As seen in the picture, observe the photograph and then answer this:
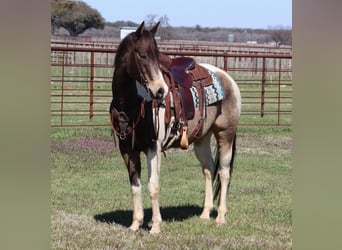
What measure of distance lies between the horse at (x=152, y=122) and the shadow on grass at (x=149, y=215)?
0.20 m

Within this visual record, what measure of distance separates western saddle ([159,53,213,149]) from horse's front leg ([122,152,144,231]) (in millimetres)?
400

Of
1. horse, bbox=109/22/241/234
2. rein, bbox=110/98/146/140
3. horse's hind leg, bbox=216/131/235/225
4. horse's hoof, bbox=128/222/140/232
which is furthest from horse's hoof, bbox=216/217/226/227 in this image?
rein, bbox=110/98/146/140

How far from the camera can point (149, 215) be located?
512cm

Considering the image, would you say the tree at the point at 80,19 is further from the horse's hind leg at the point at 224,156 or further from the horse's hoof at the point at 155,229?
the horse's hoof at the point at 155,229

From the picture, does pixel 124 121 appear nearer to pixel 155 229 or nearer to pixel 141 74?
pixel 141 74

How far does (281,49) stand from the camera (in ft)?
90.2

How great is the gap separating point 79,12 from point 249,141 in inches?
1432

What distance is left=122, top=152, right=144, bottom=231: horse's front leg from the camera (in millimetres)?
4336

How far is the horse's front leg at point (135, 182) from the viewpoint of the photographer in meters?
4.34

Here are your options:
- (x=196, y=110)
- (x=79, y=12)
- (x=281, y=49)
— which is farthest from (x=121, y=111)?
(x=79, y=12)

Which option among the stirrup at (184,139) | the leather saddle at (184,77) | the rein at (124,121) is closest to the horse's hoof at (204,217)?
the stirrup at (184,139)
